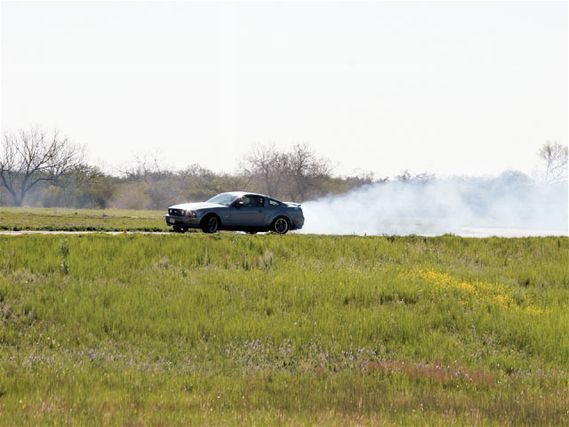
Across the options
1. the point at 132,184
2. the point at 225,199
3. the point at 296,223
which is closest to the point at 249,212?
the point at 225,199

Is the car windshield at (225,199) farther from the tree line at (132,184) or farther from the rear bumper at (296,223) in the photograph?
the tree line at (132,184)

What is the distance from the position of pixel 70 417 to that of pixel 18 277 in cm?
911

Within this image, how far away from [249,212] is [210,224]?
1620mm

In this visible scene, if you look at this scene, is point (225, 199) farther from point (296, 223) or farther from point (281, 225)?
point (296, 223)

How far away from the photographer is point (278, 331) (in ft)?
41.8

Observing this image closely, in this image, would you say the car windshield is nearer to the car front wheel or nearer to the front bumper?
the front bumper

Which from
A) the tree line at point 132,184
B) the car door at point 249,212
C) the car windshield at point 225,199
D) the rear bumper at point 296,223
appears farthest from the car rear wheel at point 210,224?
the tree line at point 132,184

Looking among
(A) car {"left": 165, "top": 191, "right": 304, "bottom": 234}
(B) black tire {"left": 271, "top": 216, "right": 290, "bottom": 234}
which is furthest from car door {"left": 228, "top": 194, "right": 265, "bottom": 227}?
(B) black tire {"left": 271, "top": 216, "right": 290, "bottom": 234}

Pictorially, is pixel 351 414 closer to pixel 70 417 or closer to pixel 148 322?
pixel 70 417

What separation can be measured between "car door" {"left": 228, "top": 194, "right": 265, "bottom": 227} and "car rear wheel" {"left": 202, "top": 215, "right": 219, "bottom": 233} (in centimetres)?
57

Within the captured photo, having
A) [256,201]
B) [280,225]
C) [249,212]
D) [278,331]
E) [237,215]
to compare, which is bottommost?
[278,331]

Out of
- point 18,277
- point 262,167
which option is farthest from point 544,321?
point 262,167

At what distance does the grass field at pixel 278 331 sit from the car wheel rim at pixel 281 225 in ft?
15.6

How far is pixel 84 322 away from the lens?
13055 millimetres
